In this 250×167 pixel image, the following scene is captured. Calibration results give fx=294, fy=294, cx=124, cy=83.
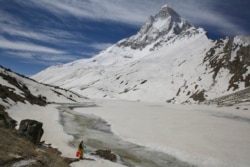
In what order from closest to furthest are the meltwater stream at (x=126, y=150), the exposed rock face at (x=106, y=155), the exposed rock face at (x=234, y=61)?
the meltwater stream at (x=126, y=150) < the exposed rock face at (x=106, y=155) < the exposed rock face at (x=234, y=61)

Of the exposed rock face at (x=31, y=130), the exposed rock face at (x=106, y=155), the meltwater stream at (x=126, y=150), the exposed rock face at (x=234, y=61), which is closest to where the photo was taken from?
the exposed rock face at (x=31, y=130)

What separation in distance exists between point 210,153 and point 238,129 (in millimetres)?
Result: 16934

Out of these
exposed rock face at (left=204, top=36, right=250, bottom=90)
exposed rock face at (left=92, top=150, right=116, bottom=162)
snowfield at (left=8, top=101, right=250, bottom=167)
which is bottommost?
exposed rock face at (left=92, top=150, right=116, bottom=162)

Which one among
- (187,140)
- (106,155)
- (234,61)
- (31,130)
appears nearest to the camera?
(31,130)

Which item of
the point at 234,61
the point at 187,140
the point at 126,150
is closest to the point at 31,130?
the point at 126,150

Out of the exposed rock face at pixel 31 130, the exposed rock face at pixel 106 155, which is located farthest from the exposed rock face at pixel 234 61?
the exposed rock face at pixel 31 130

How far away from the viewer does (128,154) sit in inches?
1329

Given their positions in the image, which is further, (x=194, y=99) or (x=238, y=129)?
(x=194, y=99)

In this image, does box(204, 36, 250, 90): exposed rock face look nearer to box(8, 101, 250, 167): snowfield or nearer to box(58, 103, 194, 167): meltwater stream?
box(8, 101, 250, 167): snowfield

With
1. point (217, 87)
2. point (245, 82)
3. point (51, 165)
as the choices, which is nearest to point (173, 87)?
point (217, 87)

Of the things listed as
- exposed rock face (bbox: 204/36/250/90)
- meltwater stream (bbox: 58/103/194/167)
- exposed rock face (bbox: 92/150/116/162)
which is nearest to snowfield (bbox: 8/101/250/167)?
meltwater stream (bbox: 58/103/194/167)

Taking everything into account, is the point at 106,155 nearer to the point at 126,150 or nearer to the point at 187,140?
the point at 126,150

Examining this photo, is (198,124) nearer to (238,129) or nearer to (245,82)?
(238,129)

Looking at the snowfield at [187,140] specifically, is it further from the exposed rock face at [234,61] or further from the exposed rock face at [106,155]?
the exposed rock face at [234,61]
